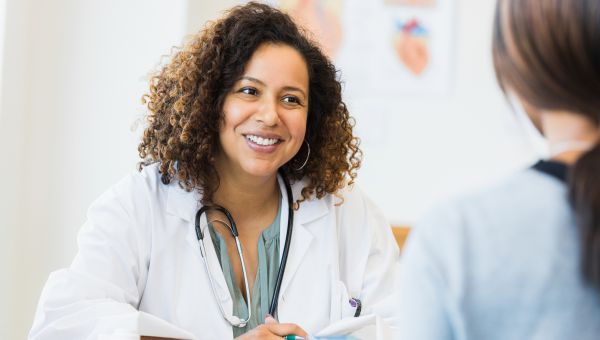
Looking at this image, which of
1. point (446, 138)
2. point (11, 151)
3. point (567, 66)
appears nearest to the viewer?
point (567, 66)

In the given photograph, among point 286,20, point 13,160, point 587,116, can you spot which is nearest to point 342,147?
point 286,20

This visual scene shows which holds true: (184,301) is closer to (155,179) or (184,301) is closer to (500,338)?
(155,179)

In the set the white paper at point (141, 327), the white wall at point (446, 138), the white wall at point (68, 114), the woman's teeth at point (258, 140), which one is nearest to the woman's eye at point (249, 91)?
the woman's teeth at point (258, 140)

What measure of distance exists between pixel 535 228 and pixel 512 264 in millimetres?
39

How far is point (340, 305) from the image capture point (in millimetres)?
1886

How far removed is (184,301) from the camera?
1.79m

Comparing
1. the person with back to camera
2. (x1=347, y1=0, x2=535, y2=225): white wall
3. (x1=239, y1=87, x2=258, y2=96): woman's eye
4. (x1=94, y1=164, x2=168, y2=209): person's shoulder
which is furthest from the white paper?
(x1=347, y1=0, x2=535, y2=225): white wall

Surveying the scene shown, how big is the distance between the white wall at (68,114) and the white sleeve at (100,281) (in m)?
0.78

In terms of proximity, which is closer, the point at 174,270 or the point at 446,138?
the point at 174,270

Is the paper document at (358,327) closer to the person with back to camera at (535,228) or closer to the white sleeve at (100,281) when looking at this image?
the white sleeve at (100,281)

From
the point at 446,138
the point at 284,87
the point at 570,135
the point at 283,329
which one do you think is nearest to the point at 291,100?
the point at 284,87

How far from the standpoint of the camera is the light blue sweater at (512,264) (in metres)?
0.72

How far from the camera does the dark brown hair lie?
70 cm

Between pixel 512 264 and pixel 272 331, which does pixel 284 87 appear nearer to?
pixel 272 331
